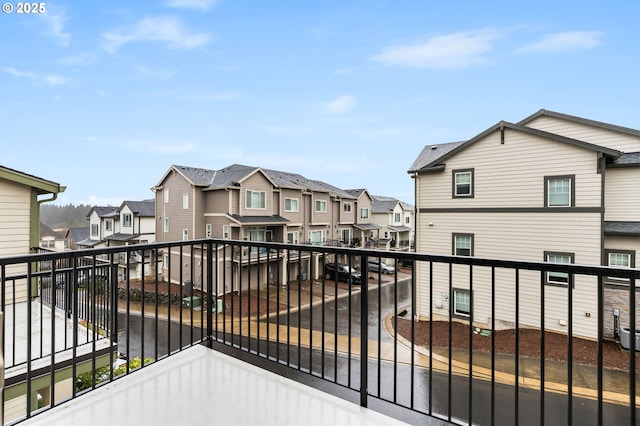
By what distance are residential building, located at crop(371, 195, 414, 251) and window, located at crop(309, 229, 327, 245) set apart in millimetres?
5383

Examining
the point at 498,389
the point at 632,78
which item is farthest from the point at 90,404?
the point at 632,78

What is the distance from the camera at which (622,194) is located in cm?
761

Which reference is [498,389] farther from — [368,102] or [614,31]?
[368,102]

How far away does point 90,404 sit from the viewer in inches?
61.1

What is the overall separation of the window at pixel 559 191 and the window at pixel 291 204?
34.8 feet

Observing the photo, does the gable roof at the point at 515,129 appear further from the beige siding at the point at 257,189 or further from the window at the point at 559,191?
the beige siding at the point at 257,189

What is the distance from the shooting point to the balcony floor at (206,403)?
1473 mm

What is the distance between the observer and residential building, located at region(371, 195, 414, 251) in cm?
2284

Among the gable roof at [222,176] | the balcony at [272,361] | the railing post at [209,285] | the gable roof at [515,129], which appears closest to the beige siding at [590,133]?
the gable roof at [515,129]

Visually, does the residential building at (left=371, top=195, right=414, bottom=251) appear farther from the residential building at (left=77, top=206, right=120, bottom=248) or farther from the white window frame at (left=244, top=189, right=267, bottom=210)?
the residential building at (left=77, top=206, right=120, bottom=248)

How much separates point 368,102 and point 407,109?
2.63 m

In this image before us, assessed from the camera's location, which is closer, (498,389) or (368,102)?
(498,389)

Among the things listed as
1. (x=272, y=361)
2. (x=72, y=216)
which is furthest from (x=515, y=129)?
(x=72, y=216)

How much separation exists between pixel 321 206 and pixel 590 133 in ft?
38.9
